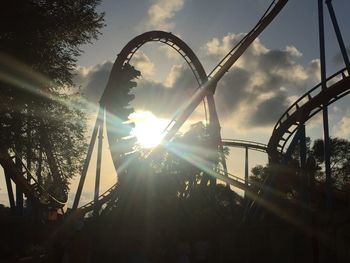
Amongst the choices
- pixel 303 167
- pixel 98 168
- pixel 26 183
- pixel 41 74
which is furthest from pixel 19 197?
pixel 303 167

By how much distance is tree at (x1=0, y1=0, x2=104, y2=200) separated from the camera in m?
12.4

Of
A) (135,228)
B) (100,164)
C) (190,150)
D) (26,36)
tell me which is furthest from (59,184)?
(190,150)

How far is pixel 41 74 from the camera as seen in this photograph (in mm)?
13414

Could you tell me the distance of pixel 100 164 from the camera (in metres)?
21.9

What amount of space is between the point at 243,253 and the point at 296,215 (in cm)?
313

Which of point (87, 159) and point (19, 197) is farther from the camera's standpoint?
point (19, 197)

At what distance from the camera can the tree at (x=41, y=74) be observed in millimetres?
12422

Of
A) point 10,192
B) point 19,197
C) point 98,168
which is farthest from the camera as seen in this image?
point 10,192

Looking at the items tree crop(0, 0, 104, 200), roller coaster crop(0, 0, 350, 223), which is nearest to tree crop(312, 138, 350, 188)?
roller coaster crop(0, 0, 350, 223)

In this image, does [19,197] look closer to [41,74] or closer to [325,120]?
[41,74]

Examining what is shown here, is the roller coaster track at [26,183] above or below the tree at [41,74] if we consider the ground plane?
below

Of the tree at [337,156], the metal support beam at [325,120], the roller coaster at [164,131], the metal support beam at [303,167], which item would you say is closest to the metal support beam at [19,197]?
the roller coaster at [164,131]

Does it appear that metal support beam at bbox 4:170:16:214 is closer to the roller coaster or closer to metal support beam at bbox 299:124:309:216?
the roller coaster

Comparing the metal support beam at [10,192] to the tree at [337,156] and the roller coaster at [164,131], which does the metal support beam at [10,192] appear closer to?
the roller coaster at [164,131]
